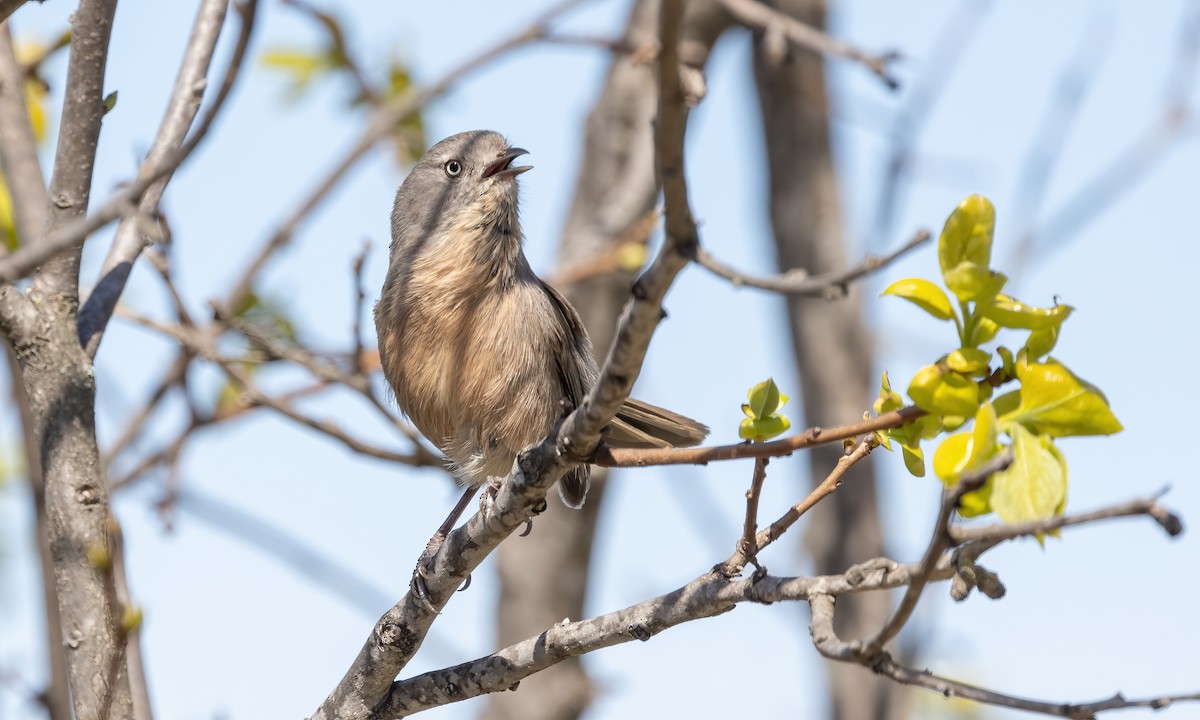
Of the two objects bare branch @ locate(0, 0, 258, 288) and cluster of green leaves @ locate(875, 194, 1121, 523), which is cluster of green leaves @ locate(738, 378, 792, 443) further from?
bare branch @ locate(0, 0, 258, 288)

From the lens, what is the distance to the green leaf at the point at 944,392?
2006 mm

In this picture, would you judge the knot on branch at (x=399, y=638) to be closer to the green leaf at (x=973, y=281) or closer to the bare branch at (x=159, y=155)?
the bare branch at (x=159, y=155)

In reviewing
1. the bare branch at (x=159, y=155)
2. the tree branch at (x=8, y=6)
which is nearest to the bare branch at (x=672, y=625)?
the bare branch at (x=159, y=155)

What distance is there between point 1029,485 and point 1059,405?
0.16m

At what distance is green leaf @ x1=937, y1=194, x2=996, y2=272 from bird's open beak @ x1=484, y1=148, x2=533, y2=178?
10.5 feet

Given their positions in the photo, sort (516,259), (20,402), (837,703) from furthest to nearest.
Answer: (837,703) → (516,259) → (20,402)

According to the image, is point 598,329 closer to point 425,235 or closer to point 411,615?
point 425,235

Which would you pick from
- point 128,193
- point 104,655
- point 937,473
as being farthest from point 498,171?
point 937,473

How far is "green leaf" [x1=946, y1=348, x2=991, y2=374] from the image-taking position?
6.66 ft

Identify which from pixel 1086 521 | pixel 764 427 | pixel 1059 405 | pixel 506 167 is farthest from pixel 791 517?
pixel 506 167

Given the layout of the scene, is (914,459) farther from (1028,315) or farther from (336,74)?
(336,74)

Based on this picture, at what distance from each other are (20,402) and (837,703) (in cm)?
617

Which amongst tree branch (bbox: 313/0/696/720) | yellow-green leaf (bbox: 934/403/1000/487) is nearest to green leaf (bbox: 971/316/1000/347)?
yellow-green leaf (bbox: 934/403/1000/487)

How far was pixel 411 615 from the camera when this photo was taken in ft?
10.9
